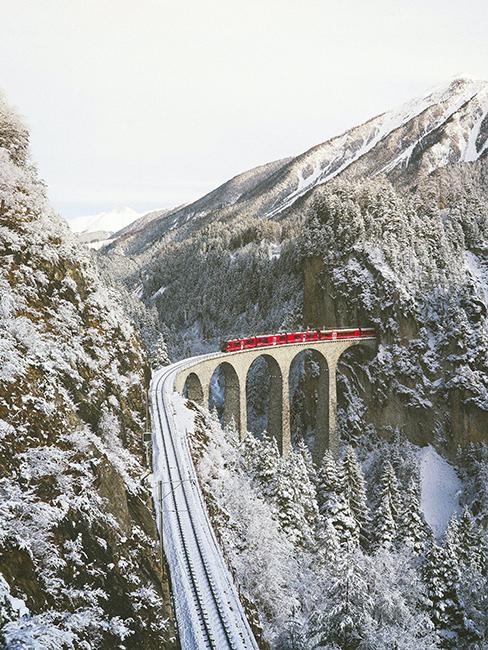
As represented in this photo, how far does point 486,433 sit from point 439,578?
124 ft

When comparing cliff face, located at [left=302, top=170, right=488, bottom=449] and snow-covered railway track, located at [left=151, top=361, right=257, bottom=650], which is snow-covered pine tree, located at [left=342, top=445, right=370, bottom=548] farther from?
cliff face, located at [left=302, top=170, right=488, bottom=449]

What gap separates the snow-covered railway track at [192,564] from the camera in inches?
747

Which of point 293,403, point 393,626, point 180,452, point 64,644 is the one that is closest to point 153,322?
point 293,403

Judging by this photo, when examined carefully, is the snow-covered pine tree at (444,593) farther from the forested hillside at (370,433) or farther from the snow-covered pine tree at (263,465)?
the snow-covered pine tree at (263,465)

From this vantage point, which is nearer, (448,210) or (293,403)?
(293,403)

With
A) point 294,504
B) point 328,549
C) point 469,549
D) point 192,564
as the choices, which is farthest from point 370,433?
point 192,564

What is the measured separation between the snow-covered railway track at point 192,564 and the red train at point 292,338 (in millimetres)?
23138

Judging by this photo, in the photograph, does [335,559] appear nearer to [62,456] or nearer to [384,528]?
[384,528]

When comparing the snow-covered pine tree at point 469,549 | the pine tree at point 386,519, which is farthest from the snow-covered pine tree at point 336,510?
the snow-covered pine tree at point 469,549

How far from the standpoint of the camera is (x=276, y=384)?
65.6 m

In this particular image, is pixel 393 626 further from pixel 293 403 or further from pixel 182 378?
pixel 293 403

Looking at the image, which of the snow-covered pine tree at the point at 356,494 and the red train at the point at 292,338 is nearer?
the snow-covered pine tree at the point at 356,494

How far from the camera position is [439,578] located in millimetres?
35344

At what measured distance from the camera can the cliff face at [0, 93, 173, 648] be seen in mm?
12445
